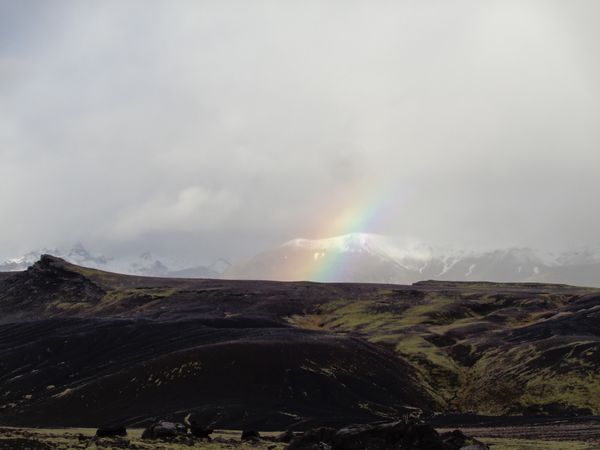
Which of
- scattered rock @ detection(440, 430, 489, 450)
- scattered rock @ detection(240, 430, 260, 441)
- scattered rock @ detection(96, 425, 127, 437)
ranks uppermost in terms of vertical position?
scattered rock @ detection(440, 430, 489, 450)

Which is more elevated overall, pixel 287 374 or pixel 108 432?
pixel 287 374

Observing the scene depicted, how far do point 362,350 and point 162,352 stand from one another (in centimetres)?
4508

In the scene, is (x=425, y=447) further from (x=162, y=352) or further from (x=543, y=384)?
(x=162, y=352)

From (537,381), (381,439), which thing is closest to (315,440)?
(381,439)

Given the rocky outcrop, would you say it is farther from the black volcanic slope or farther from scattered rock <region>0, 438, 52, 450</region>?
the black volcanic slope

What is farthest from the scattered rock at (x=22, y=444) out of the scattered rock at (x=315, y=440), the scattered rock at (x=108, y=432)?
the scattered rock at (x=315, y=440)

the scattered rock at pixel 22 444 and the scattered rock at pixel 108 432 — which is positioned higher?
the scattered rock at pixel 22 444

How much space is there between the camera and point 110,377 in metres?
120

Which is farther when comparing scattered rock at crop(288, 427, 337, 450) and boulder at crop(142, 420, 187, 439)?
boulder at crop(142, 420, 187, 439)

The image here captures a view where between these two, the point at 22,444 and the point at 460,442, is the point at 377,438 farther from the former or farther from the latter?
the point at 22,444

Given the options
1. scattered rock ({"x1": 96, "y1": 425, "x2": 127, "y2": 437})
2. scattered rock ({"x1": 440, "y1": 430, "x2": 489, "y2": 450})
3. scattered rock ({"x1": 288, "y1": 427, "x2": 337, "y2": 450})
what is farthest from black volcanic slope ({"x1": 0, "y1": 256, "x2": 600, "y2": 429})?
scattered rock ({"x1": 288, "y1": 427, "x2": 337, "y2": 450})

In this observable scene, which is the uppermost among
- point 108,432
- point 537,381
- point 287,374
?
point 287,374

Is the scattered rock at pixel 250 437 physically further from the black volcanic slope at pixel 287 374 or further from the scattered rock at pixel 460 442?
the black volcanic slope at pixel 287 374

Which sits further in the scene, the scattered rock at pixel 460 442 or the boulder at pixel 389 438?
the boulder at pixel 389 438
